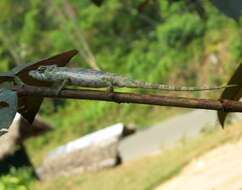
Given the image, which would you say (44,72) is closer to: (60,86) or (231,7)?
(60,86)

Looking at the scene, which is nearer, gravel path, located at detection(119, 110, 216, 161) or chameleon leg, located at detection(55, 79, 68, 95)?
chameleon leg, located at detection(55, 79, 68, 95)

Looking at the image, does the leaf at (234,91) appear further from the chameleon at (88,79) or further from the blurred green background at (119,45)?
the blurred green background at (119,45)

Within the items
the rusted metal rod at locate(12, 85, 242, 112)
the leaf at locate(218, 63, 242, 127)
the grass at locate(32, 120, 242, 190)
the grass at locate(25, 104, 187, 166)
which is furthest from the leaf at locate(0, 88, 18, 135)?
the grass at locate(25, 104, 187, 166)

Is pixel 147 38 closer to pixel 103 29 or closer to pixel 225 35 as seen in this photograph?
pixel 103 29

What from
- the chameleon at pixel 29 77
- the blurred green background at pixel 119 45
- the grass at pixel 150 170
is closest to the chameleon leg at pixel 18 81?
the chameleon at pixel 29 77

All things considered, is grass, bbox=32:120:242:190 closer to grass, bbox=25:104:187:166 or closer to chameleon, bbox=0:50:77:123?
grass, bbox=25:104:187:166

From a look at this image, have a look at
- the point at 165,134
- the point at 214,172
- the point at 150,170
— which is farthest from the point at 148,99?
the point at 165,134

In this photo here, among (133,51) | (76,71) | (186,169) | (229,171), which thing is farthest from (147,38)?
(76,71)
